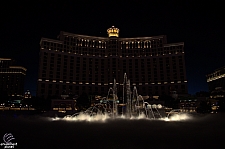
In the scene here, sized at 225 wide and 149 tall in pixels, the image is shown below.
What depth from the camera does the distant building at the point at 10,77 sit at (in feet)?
451

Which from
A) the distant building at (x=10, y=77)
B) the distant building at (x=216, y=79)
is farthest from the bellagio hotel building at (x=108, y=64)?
the distant building at (x=10, y=77)

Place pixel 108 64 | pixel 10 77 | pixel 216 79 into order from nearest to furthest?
pixel 108 64, pixel 216 79, pixel 10 77

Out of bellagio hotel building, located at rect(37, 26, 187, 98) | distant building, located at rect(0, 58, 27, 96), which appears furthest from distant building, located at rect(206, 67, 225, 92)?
distant building, located at rect(0, 58, 27, 96)

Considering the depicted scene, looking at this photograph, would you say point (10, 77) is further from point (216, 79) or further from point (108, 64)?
point (216, 79)

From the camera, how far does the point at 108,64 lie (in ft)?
357

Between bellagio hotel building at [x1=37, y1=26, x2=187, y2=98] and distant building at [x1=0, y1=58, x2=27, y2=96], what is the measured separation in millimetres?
58914

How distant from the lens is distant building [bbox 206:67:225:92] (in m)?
117

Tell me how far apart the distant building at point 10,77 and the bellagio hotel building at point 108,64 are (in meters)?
58.9

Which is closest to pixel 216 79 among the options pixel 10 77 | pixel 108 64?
pixel 108 64

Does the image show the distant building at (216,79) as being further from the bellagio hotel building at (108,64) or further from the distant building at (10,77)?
the distant building at (10,77)

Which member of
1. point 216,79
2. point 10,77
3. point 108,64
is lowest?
point 216,79

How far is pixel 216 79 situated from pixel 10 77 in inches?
6350

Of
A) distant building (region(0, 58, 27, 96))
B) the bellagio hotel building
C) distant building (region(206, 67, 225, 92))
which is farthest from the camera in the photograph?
distant building (region(0, 58, 27, 96))

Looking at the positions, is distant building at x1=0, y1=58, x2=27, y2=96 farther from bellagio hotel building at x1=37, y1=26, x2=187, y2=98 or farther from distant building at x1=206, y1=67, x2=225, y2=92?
distant building at x1=206, y1=67, x2=225, y2=92
